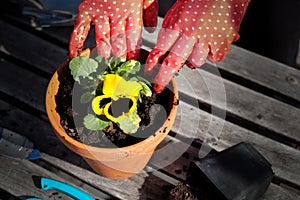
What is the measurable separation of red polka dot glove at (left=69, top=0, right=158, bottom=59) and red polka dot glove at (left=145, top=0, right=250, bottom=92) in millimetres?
61

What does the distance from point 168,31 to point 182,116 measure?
28 centimetres

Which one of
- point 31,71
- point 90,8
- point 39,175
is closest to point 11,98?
point 31,71

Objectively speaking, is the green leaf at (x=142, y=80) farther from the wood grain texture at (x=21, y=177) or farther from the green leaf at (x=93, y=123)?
the wood grain texture at (x=21, y=177)

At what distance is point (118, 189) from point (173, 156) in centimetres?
16

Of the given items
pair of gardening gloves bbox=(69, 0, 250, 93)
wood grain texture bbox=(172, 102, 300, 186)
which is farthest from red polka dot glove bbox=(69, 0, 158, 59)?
wood grain texture bbox=(172, 102, 300, 186)

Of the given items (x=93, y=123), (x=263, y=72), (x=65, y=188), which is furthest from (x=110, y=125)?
(x=263, y=72)

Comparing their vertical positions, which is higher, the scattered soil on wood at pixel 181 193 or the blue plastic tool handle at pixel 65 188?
the scattered soil on wood at pixel 181 193

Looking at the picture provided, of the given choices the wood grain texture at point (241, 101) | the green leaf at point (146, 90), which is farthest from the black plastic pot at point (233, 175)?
the green leaf at point (146, 90)

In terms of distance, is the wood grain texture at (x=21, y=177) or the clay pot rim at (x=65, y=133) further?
the wood grain texture at (x=21, y=177)

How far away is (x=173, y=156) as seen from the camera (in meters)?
1.13

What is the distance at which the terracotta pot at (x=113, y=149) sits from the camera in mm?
915

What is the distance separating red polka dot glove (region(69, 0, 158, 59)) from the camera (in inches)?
38.4

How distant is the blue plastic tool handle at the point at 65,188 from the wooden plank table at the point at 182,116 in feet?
0.07

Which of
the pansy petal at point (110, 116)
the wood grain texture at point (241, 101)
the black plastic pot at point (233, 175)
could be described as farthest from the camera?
the wood grain texture at point (241, 101)
